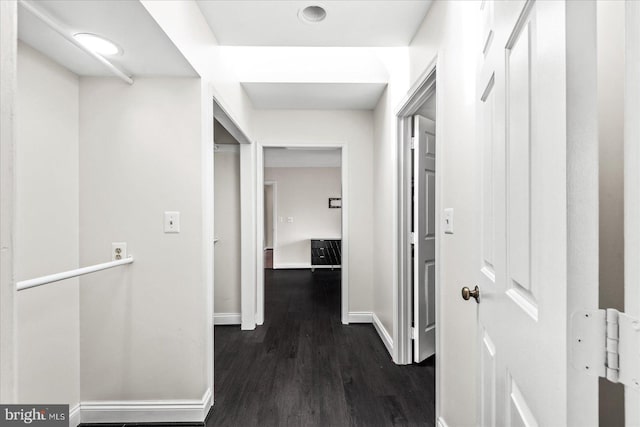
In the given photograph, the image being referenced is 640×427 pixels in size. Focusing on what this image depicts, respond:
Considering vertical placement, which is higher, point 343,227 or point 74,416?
point 343,227

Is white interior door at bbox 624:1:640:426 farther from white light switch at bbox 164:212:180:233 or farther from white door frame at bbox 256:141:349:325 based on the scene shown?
white door frame at bbox 256:141:349:325

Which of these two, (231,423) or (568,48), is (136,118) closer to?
(231,423)

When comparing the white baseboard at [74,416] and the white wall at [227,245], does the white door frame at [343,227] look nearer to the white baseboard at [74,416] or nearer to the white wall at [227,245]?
the white wall at [227,245]

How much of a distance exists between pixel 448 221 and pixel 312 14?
1.43 meters

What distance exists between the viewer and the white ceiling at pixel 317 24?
176 centimetres

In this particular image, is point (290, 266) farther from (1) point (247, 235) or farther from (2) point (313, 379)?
(2) point (313, 379)

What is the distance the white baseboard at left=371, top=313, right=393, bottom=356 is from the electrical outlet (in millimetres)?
2049

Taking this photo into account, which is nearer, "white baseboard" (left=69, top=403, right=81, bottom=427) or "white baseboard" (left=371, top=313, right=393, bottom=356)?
"white baseboard" (left=69, top=403, right=81, bottom=427)

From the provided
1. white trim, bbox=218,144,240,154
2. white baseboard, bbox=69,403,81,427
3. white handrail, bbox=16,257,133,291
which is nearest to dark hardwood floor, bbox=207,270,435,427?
white baseboard, bbox=69,403,81,427

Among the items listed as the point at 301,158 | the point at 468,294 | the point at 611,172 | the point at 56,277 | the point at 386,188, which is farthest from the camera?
the point at 301,158

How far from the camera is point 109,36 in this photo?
4.48 feet

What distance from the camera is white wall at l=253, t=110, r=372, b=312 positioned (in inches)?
133

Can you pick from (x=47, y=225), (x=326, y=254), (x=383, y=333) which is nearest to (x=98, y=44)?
(x=47, y=225)

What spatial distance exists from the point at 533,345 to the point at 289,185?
6498mm
